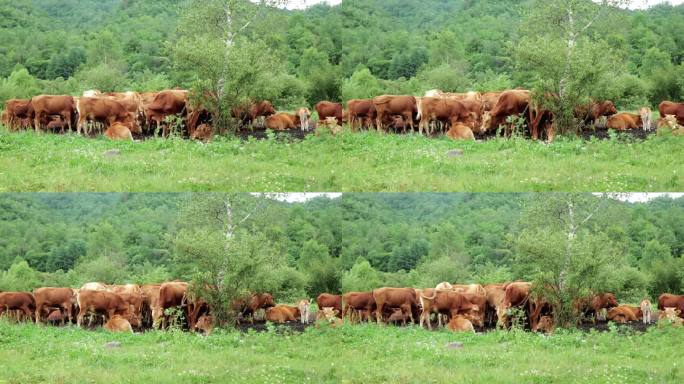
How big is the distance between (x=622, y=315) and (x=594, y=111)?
554cm

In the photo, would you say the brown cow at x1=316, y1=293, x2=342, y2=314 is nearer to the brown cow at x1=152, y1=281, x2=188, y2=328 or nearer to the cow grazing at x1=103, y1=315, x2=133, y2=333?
the brown cow at x1=152, y1=281, x2=188, y2=328

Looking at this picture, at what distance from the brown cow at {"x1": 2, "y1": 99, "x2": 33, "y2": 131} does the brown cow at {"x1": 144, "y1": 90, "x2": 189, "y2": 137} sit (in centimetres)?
329

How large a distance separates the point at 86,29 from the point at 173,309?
293 inches

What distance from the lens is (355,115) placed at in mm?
25312

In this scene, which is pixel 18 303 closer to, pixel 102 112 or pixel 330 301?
pixel 102 112

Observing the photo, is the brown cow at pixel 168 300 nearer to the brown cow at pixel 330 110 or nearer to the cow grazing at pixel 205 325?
the cow grazing at pixel 205 325

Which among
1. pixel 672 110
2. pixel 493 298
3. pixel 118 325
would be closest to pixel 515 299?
pixel 493 298

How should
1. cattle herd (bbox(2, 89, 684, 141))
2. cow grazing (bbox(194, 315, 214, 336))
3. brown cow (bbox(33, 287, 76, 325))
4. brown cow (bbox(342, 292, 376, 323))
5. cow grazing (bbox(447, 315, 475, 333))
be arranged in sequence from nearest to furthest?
cow grazing (bbox(194, 315, 214, 336)), brown cow (bbox(342, 292, 376, 323)), cattle herd (bbox(2, 89, 684, 141)), cow grazing (bbox(447, 315, 475, 333)), brown cow (bbox(33, 287, 76, 325))

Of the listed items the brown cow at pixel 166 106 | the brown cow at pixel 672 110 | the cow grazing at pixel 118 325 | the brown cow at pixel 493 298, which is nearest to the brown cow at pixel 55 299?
the cow grazing at pixel 118 325

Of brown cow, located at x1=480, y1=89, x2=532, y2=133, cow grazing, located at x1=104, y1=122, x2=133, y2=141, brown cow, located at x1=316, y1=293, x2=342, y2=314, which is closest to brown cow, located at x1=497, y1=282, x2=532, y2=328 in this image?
brown cow, located at x1=480, y1=89, x2=532, y2=133

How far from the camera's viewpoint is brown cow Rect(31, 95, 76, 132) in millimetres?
25828

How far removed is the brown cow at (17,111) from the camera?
26.0 meters

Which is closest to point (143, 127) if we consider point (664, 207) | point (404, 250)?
point (404, 250)

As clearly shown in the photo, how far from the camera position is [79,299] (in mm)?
26391
